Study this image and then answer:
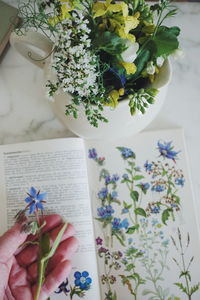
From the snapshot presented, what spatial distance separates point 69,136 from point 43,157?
6cm

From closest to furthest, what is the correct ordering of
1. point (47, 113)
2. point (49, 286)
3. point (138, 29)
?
point (138, 29)
point (49, 286)
point (47, 113)

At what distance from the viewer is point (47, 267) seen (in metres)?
0.59

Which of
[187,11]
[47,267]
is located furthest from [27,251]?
[187,11]

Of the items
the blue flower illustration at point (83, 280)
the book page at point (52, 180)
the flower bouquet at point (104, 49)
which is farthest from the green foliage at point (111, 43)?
the blue flower illustration at point (83, 280)

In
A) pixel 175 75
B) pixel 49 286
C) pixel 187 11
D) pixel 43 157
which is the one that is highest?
pixel 187 11

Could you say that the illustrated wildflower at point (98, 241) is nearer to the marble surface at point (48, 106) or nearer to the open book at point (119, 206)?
the open book at point (119, 206)

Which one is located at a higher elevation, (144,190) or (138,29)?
(138,29)

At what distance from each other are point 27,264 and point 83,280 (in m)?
0.09

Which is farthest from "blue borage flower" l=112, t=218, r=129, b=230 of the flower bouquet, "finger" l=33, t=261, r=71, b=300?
the flower bouquet

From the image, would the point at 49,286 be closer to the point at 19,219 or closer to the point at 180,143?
the point at 19,219

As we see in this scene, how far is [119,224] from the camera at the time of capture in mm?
619

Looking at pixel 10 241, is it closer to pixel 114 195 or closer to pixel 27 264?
pixel 27 264

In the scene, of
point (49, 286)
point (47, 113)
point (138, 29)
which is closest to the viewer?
point (138, 29)

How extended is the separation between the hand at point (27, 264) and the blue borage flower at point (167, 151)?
21 cm
